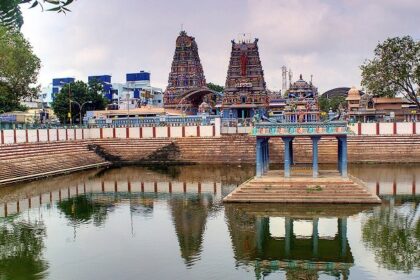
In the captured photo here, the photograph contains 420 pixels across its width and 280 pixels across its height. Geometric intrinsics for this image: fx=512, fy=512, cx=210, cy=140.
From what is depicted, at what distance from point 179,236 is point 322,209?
6759 mm

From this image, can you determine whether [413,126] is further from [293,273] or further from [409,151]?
[293,273]

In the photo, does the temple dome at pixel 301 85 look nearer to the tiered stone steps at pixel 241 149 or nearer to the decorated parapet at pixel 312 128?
the decorated parapet at pixel 312 128

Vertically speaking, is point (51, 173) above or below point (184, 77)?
below

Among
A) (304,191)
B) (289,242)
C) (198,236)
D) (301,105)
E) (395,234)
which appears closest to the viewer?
(289,242)

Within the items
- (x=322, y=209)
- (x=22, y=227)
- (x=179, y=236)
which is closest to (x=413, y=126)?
(x=322, y=209)

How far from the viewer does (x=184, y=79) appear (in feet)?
232

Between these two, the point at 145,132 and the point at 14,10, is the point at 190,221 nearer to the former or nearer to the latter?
the point at 14,10

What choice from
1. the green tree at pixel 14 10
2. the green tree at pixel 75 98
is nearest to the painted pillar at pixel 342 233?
the green tree at pixel 14 10

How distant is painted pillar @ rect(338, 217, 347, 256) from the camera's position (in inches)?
653

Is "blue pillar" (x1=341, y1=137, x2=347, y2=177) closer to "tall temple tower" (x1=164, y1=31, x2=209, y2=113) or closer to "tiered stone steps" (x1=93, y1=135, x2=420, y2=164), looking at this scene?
"tiered stone steps" (x1=93, y1=135, x2=420, y2=164)

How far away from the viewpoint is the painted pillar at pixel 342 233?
16580mm

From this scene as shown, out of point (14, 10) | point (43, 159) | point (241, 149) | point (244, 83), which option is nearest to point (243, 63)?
point (244, 83)

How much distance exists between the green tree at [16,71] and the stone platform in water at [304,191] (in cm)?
2674

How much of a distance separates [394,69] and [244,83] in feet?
64.7
